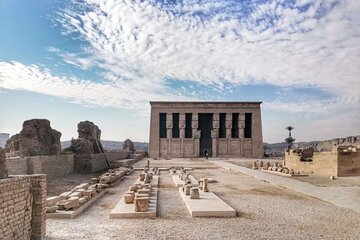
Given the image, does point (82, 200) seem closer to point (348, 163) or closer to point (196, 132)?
point (348, 163)

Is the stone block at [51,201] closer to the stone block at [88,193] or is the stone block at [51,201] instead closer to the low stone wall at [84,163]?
the stone block at [88,193]

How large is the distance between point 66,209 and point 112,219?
5.20 ft

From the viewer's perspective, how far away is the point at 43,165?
18125 millimetres

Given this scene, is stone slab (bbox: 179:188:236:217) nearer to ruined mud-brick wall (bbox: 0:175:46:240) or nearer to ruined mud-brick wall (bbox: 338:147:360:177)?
ruined mud-brick wall (bbox: 0:175:46:240)

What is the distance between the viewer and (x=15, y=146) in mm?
20406

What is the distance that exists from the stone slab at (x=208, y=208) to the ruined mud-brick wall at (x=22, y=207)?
14.1 feet

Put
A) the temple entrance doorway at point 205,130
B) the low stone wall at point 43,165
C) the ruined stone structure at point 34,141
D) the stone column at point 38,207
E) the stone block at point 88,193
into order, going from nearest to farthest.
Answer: the stone column at point 38,207 → the stone block at point 88,193 → the low stone wall at point 43,165 → the ruined stone structure at point 34,141 → the temple entrance doorway at point 205,130

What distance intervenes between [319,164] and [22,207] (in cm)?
2140

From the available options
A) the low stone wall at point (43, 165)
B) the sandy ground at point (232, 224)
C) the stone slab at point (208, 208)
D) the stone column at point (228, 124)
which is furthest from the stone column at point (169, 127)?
the stone slab at point (208, 208)

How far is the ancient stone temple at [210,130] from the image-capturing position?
186 ft

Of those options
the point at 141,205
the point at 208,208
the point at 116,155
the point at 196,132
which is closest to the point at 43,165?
the point at 141,205

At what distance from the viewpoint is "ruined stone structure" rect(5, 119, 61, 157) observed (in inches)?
788

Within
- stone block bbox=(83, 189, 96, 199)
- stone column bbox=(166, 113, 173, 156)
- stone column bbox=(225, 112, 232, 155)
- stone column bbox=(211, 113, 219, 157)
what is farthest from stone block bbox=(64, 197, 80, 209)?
stone column bbox=(225, 112, 232, 155)

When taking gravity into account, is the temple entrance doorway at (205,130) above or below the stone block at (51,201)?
above
